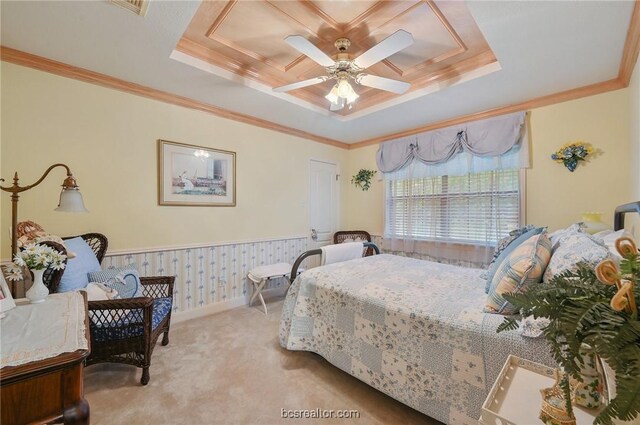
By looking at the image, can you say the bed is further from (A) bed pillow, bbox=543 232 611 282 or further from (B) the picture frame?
(B) the picture frame

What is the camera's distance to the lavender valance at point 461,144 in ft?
9.63

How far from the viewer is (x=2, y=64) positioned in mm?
2047

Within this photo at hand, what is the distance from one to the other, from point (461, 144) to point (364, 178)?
159 cm

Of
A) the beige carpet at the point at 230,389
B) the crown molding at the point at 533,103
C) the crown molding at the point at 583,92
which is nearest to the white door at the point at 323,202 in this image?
the crown molding at the point at 583,92

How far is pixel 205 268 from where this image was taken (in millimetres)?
3119

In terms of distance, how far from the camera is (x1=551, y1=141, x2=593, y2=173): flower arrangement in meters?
2.57

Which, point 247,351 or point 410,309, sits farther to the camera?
point 247,351

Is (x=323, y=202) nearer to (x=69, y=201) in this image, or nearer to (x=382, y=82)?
(x=382, y=82)

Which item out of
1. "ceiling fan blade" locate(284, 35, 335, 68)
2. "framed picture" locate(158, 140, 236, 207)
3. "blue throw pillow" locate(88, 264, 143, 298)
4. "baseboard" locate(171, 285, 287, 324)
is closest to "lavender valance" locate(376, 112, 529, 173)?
"ceiling fan blade" locate(284, 35, 335, 68)

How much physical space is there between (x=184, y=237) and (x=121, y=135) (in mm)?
1181

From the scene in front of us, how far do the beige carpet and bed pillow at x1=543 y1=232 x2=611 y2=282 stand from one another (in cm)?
115

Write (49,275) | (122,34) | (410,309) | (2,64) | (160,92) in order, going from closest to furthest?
(410,309) < (49,275) < (122,34) < (2,64) < (160,92)

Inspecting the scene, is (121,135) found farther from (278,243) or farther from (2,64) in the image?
(278,243)

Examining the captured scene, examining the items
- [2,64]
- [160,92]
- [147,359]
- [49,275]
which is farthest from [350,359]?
[2,64]
